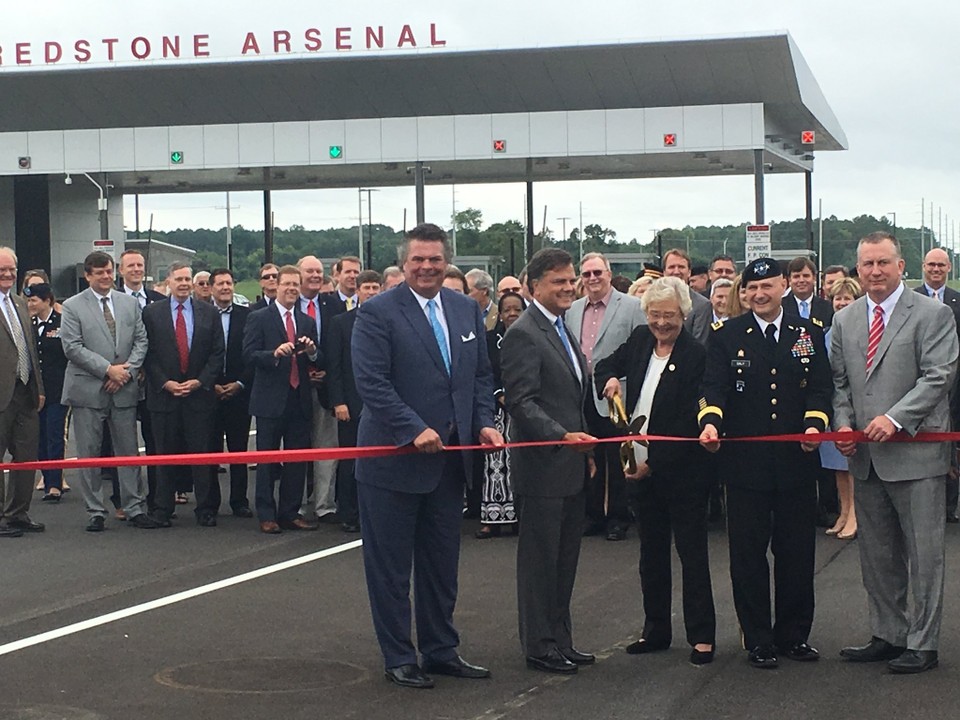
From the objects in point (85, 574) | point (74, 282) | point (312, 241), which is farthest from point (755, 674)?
point (312, 241)

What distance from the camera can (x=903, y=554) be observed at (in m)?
7.57

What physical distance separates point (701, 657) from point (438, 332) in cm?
214

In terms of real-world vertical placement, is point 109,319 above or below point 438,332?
above

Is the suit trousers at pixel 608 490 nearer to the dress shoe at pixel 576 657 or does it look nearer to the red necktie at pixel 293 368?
the red necktie at pixel 293 368

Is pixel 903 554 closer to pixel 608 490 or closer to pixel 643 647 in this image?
pixel 643 647

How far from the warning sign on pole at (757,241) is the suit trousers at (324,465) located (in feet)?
45.6

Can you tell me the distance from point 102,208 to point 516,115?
9.46m

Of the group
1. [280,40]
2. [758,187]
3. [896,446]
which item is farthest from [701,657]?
[280,40]

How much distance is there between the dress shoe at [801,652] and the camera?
753 centimetres

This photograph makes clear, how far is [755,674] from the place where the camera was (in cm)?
727

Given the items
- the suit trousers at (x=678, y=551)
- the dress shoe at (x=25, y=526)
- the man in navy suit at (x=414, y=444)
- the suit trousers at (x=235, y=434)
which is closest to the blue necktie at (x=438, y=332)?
the man in navy suit at (x=414, y=444)

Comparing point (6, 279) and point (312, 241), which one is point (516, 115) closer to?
point (6, 279)

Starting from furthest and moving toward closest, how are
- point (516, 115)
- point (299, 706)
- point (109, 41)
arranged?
point (109, 41) → point (516, 115) → point (299, 706)

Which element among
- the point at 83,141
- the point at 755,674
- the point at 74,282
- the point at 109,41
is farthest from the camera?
the point at 74,282
